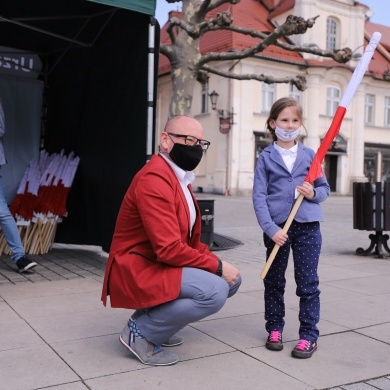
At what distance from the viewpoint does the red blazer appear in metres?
3.08

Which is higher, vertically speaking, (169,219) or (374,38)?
(374,38)

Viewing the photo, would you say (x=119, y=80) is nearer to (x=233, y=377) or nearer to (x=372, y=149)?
(x=233, y=377)

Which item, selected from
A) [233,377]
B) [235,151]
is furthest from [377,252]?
[235,151]

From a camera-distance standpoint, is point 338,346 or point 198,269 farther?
point 338,346

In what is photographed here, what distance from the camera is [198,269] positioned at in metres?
3.20

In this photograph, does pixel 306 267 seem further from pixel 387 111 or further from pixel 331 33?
pixel 387 111

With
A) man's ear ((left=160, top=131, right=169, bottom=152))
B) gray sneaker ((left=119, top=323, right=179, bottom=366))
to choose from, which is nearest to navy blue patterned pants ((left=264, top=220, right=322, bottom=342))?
gray sneaker ((left=119, top=323, right=179, bottom=366))

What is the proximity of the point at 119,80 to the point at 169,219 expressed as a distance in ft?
11.3

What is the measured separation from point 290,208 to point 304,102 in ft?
96.4

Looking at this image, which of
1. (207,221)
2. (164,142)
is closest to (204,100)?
(207,221)

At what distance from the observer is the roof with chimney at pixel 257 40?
2938 centimetres

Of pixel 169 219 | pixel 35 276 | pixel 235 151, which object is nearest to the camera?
pixel 169 219

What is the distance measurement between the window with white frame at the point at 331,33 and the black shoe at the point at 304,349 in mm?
31343

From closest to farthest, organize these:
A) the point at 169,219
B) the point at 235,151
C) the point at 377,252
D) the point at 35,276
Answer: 1. the point at 169,219
2. the point at 35,276
3. the point at 377,252
4. the point at 235,151
